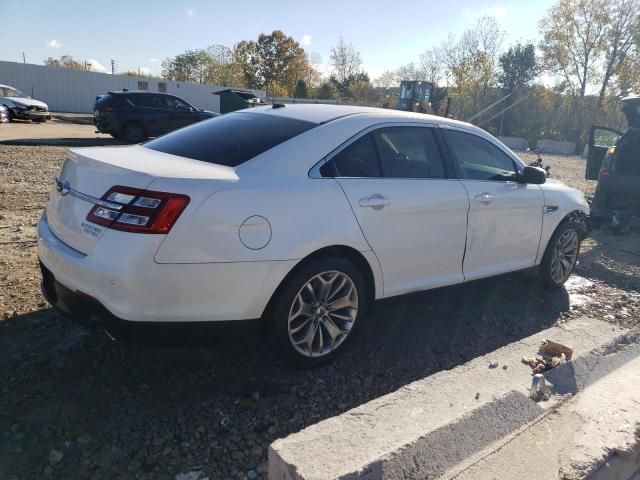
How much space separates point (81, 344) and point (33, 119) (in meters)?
21.4

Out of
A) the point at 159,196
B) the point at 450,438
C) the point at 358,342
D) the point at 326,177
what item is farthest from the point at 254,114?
the point at 450,438

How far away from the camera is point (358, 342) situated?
12.3 feet

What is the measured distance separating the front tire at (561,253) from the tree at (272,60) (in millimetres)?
53701

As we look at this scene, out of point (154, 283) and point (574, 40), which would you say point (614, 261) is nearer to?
point (154, 283)

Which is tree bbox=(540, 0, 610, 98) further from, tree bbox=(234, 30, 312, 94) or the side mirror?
the side mirror

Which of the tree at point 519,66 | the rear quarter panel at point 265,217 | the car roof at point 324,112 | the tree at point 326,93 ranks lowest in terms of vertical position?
the rear quarter panel at point 265,217

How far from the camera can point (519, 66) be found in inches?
1832

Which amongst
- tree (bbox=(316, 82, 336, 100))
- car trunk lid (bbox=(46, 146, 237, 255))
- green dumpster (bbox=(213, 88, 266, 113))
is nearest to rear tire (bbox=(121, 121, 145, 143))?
green dumpster (bbox=(213, 88, 266, 113))

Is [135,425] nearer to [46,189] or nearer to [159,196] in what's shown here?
[159,196]

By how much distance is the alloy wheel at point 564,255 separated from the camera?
16.3 feet

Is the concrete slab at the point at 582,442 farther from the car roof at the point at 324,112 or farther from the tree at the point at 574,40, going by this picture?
the tree at the point at 574,40

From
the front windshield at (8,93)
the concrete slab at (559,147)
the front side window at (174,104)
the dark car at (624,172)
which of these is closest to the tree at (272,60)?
the concrete slab at (559,147)

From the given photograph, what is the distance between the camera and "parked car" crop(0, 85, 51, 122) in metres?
20.6

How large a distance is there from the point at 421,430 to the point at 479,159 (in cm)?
251
